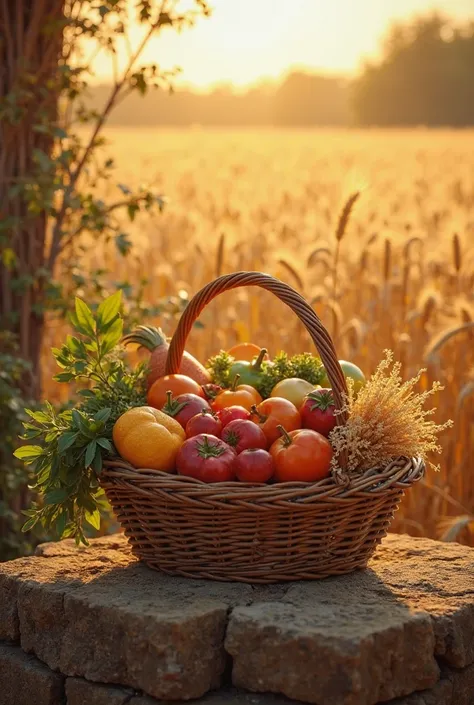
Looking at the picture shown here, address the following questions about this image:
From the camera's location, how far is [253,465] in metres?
2.39

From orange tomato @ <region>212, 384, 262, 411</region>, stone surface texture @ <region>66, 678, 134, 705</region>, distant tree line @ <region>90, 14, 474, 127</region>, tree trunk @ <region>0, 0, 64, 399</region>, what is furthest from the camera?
distant tree line @ <region>90, 14, 474, 127</region>

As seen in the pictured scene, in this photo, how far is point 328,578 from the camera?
2.59 metres

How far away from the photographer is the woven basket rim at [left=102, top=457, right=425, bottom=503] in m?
2.33

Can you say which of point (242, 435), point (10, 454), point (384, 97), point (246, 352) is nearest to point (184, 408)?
point (242, 435)

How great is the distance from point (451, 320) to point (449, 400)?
43 cm

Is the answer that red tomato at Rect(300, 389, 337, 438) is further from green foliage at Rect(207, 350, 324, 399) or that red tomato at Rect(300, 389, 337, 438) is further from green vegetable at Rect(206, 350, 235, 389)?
green vegetable at Rect(206, 350, 235, 389)

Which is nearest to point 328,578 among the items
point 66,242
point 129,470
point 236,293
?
point 129,470

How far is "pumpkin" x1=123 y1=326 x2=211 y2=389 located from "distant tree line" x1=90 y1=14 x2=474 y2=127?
45817 mm

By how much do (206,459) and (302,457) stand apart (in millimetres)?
230

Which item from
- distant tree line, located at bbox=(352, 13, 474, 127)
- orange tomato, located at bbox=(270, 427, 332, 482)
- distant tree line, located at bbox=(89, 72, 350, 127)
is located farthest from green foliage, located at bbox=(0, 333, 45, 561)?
distant tree line, located at bbox=(352, 13, 474, 127)

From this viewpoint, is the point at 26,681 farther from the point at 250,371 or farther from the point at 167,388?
the point at 250,371

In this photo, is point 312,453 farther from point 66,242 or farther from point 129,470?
point 66,242

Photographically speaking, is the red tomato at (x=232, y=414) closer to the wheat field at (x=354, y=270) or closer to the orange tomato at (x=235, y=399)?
the orange tomato at (x=235, y=399)

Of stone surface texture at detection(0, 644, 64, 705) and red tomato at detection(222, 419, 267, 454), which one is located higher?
red tomato at detection(222, 419, 267, 454)
